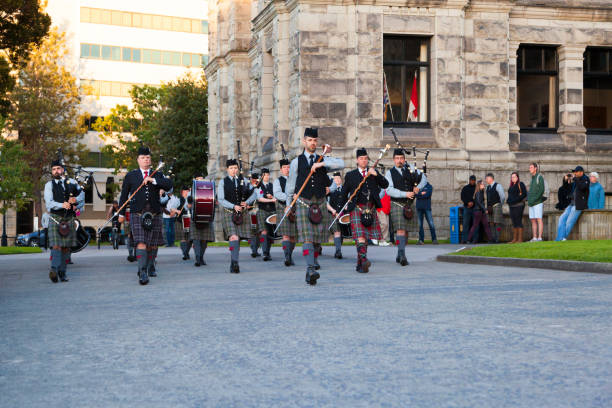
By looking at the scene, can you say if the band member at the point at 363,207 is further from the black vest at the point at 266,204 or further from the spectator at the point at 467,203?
the spectator at the point at 467,203

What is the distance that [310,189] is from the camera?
12.7m

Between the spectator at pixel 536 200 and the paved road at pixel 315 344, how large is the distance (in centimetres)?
1123

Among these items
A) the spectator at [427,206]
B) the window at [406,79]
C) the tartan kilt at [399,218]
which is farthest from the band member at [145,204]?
the window at [406,79]

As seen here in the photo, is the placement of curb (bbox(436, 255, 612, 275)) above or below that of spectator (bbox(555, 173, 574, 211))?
below

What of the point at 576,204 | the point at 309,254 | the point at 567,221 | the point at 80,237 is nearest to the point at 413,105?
the point at 567,221

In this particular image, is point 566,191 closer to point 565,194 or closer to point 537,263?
point 565,194

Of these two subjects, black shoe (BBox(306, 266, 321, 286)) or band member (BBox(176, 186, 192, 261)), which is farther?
band member (BBox(176, 186, 192, 261))

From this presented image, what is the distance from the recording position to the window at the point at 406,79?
27859 mm

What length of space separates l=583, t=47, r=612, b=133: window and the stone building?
41 millimetres

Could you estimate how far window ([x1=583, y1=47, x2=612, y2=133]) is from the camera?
98.3ft

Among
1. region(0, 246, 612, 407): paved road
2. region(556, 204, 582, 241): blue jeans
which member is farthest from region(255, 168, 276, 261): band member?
region(556, 204, 582, 241): blue jeans

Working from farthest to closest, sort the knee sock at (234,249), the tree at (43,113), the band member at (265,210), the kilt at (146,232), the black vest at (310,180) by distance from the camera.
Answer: the tree at (43,113)
the band member at (265,210)
the knee sock at (234,249)
the kilt at (146,232)
the black vest at (310,180)

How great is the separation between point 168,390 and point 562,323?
3.78 meters

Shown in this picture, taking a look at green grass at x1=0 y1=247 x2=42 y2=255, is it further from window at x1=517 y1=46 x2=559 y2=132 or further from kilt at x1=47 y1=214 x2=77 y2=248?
window at x1=517 y1=46 x2=559 y2=132
